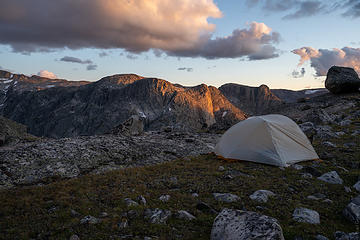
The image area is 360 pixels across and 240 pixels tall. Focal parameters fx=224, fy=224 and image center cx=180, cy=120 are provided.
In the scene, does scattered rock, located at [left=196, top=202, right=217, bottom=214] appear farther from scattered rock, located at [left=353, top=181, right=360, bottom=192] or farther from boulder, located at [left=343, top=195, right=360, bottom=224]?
scattered rock, located at [left=353, top=181, right=360, bottom=192]

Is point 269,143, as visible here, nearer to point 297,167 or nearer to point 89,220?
point 297,167

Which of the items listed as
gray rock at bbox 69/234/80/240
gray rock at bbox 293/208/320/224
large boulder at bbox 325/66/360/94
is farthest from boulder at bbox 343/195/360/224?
large boulder at bbox 325/66/360/94

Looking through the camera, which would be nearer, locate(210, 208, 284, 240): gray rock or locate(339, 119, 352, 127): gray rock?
locate(210, 208, 284, 240): gray rock

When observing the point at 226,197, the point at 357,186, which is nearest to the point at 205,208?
the point at 226,197

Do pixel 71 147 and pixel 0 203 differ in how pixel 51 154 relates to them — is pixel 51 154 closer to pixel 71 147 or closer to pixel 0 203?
pixel 71 147

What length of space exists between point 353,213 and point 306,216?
1178mm

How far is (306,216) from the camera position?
19.9 ft

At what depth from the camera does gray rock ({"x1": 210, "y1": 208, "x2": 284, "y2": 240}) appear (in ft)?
14.7

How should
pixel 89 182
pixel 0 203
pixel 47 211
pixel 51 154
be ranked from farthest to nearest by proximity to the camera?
pixel 51 154
pixel 89 182
pixel 0 203
pixel 47 211

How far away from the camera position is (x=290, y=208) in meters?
6.76

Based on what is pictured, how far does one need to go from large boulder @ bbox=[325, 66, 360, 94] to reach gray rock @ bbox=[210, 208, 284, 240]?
141 feet

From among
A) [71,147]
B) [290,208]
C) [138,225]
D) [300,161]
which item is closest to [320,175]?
[300,161]

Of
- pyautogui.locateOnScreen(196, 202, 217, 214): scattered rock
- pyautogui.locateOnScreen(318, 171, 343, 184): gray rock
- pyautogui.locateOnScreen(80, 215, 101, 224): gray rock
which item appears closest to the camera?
pyautogui.locateOnScreen(80, 215, 101, 224): gray rock

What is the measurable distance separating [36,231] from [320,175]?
10.8 m
